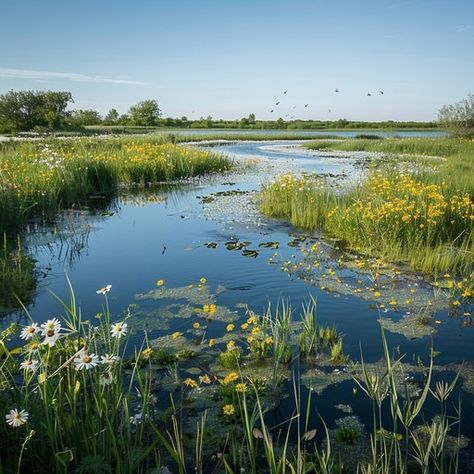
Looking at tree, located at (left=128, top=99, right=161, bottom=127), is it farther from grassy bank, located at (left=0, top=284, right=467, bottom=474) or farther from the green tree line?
grassy bank, located at (left=0, top=284, right=467, bottom=474)

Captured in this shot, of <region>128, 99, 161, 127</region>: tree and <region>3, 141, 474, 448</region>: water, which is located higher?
<region>128, 99, 161, 127</region>: tree

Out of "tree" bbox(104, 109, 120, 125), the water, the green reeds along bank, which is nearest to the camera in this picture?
the water

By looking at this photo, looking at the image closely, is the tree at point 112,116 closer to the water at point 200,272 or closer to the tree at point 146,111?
the tree at point 146,111

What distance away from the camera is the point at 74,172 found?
54.4 ft

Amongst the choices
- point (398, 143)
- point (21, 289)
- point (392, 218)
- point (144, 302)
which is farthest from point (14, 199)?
point (398, 143)

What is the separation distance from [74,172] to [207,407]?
557 inches

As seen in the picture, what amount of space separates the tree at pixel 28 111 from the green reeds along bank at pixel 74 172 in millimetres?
36012

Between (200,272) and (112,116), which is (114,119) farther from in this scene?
(200,272)

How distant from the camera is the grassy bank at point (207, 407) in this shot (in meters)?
2.89

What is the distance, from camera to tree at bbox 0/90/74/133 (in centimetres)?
5841

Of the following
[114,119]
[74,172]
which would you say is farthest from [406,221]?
[114,119]

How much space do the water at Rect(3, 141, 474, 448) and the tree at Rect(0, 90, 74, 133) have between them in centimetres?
4968

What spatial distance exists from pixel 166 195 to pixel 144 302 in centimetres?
1187

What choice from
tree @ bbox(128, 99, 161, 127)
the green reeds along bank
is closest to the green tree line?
tree @ bbox(128, 99, 161, 127)
